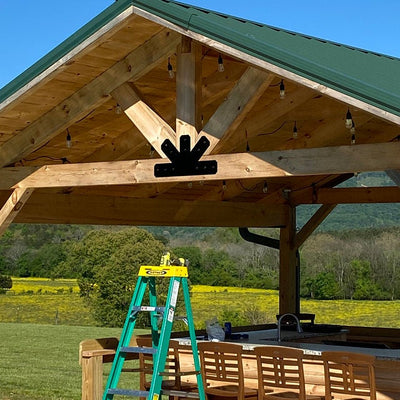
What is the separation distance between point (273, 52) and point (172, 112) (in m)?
3.13

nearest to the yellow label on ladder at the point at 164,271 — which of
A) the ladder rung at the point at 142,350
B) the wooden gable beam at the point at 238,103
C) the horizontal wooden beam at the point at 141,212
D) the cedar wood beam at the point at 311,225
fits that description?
the ladder rung at the point at 142,350

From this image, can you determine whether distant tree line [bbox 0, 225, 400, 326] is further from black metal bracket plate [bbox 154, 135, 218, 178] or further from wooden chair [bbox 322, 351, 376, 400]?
black metal bracket plate [bbox 154, 135, 218, 178]

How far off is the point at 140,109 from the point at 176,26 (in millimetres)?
967

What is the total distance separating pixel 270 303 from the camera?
3338 centimetres

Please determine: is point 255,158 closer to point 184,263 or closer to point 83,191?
point 184,263

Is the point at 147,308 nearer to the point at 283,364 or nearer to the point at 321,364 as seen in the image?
the point at 283,364

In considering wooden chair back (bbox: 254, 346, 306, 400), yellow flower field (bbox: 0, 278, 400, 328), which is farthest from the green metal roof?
yellow flower field (bbox: 0, 278, 400, 328)

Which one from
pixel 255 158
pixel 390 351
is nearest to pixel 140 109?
pixel 255 158

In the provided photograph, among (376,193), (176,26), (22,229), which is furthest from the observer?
(22,229)

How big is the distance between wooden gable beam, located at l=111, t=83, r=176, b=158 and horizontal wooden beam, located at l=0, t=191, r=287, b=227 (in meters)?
2.24

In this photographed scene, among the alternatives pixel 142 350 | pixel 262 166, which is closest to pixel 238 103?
pixel 262 166

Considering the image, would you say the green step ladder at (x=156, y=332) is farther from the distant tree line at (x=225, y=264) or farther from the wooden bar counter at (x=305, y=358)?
the distant tree line at (x=225, y=264)

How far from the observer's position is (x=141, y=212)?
10.9 metres

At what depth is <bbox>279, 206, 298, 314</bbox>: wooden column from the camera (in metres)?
13.1
